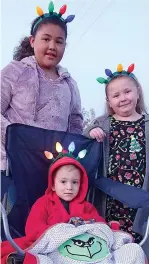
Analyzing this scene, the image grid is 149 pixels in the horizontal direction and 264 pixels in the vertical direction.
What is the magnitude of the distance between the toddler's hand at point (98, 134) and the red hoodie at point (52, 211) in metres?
0.25

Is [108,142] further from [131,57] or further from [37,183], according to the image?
[131,57]

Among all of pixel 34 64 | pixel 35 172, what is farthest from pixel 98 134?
pixel 34 64

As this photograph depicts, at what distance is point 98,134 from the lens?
2.13 metres

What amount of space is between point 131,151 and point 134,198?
365mm

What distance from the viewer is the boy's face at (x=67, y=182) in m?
1.88

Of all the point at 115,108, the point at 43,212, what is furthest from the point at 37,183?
the point at 115,108

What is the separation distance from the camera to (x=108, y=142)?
7.16 ft

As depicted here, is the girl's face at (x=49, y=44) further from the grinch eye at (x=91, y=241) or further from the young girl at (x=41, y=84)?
the grinch eye at (x=91, y=241)

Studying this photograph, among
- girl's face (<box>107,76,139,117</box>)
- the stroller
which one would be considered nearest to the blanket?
the stroller

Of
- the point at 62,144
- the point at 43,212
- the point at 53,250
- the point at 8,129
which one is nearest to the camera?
the point at 53,250

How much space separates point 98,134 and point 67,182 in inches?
14.0

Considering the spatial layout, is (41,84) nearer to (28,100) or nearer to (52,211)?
(28,100)

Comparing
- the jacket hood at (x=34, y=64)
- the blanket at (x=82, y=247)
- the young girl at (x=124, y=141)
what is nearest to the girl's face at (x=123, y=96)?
the young girl at (x=124, y=141)

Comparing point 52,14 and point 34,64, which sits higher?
point 52,14
